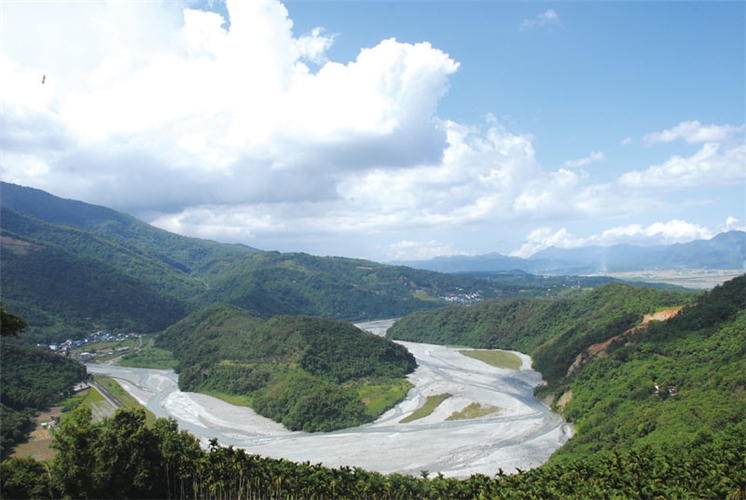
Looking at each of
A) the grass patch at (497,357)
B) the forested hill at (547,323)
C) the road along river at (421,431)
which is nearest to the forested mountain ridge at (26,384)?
the road along river at (421,431)

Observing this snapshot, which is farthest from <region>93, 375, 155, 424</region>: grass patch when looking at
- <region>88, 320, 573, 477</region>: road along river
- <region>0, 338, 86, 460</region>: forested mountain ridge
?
<region>0, 338, 86, 460</region>: forested mountain ridge

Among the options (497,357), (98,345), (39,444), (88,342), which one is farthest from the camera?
(88,342)

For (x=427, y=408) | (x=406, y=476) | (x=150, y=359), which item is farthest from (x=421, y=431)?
(x=150, y=359)

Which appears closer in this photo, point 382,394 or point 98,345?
point 382,394

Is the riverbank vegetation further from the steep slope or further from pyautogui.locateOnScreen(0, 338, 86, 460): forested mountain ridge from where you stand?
pyautogui.locateOnScreen(0, 338, 86, 460): forested mountain ridge

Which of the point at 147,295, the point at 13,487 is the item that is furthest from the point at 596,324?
the point at 147,295

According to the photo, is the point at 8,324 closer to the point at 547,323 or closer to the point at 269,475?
the point at 269,475
